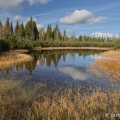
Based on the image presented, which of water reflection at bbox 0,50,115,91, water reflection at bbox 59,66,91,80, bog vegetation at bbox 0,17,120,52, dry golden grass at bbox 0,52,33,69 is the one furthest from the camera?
bog vegetation at bbox 0,17,120,52

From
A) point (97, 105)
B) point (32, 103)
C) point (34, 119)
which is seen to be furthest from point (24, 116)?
point (97, 105)

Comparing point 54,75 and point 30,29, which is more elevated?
point 30,29

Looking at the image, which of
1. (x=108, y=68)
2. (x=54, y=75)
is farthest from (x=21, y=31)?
(x=54, y=75)

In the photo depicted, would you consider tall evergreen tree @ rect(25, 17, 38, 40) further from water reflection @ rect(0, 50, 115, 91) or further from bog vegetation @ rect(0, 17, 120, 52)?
water reflection @ rect(0, 50, 115, 91)

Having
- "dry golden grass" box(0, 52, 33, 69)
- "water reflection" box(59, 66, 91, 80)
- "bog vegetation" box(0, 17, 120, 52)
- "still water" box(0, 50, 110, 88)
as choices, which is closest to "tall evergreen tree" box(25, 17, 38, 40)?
"bog vegetation" box(0, 17, 120, 52)

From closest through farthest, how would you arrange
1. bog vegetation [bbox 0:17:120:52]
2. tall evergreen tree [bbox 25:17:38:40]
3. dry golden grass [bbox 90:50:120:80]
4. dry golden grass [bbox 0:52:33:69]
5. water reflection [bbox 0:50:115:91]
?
water reflection [bbox 0:50:115:91] → dry golden grass [bbox 90:50:120:80] → dry golden grass [bbox 0:52:33:69] → bog vegetation [bbox 0:17:120:52] → tall evergreen tree [bbox 25:17:38:40]

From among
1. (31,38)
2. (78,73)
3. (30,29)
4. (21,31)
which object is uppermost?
(30,29)

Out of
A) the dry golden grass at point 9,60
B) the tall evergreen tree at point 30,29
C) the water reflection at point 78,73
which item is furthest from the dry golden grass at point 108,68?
the tall evergreen tree at point 30,29

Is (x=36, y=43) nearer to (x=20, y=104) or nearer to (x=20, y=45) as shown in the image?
(x=20, y=45)

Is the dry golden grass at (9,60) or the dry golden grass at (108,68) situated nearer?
the dry golden grass at (108,68)

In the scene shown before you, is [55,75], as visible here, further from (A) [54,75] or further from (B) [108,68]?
(B) [108,68]

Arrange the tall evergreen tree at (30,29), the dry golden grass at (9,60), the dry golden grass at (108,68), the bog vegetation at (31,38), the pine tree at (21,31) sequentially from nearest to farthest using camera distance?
the dry golden grass at (108,68) < the dry golden grass at (9,60) < the bog vegetation at (31,38) < the tall evergreen tree at (30,29) < the pine tree at (21,31)

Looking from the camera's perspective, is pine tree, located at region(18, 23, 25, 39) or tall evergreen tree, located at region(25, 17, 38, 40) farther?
pine tree, located at region(18, 23, 25, 39)

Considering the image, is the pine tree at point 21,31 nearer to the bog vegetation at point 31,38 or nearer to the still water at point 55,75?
the bog vegetation at point 31,38
